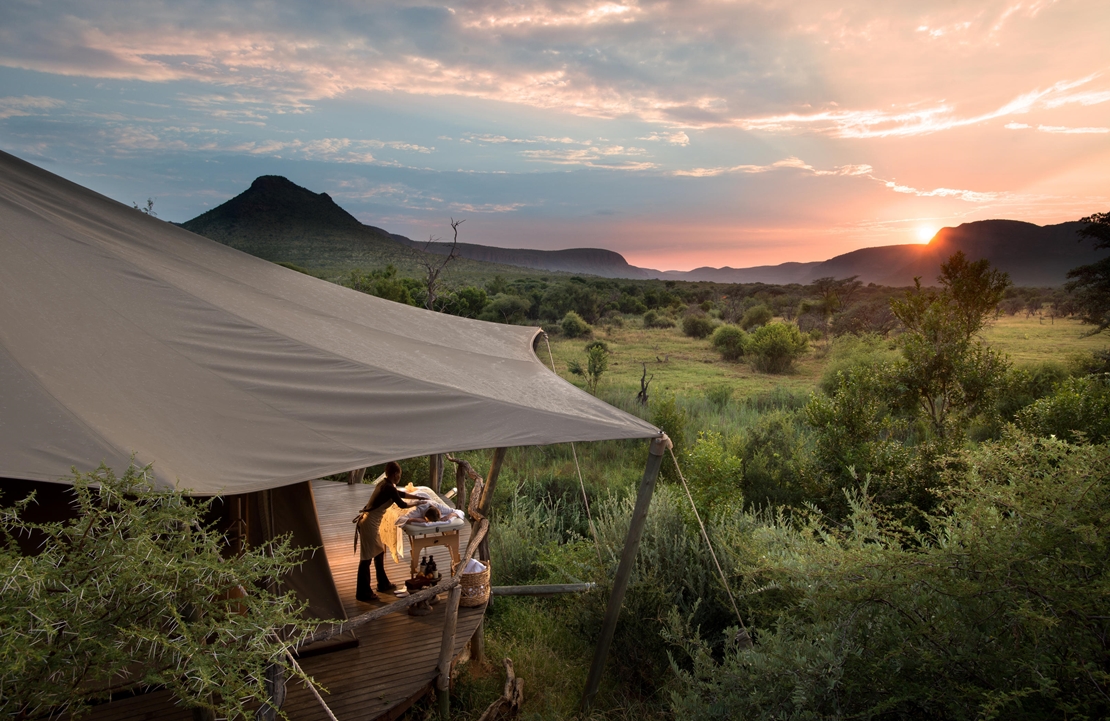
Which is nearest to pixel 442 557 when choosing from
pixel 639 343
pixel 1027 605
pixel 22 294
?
pixel 22 294

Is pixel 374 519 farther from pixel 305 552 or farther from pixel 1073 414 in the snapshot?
pixel 1073 414

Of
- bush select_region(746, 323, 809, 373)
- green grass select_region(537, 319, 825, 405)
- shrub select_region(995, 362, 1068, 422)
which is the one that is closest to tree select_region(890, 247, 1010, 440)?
shrub select_region(995, 362, 1068, 422)

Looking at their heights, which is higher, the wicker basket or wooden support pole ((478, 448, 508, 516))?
wooden support pole ((478, 448, 508, 516))

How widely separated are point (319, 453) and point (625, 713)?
11.4ft

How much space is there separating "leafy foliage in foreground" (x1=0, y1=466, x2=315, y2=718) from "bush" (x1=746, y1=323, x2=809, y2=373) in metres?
25.2

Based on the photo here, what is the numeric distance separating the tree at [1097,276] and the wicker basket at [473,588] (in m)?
21.8

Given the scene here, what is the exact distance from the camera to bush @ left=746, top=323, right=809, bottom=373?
83.4ft

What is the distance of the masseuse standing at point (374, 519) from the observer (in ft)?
18.4

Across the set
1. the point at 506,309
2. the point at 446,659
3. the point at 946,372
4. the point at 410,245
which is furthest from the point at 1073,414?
the point at 410,245

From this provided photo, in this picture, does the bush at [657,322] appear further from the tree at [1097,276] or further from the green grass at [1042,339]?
the tree at [1097,276]

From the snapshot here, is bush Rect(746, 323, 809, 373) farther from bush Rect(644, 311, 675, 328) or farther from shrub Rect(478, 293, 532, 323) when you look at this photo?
shrub Rect(478, 293, 532, 323)

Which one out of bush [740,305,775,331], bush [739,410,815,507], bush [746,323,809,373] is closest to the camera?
bush [739,410,815,507]

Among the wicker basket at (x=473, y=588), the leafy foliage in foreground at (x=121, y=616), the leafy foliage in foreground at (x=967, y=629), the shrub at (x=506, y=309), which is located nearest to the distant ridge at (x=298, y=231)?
the shrub at (x=506, y=309)

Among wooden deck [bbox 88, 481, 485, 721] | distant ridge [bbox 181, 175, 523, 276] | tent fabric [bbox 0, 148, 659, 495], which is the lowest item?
wooden deck [bbox 88, 481, 485, 721]
